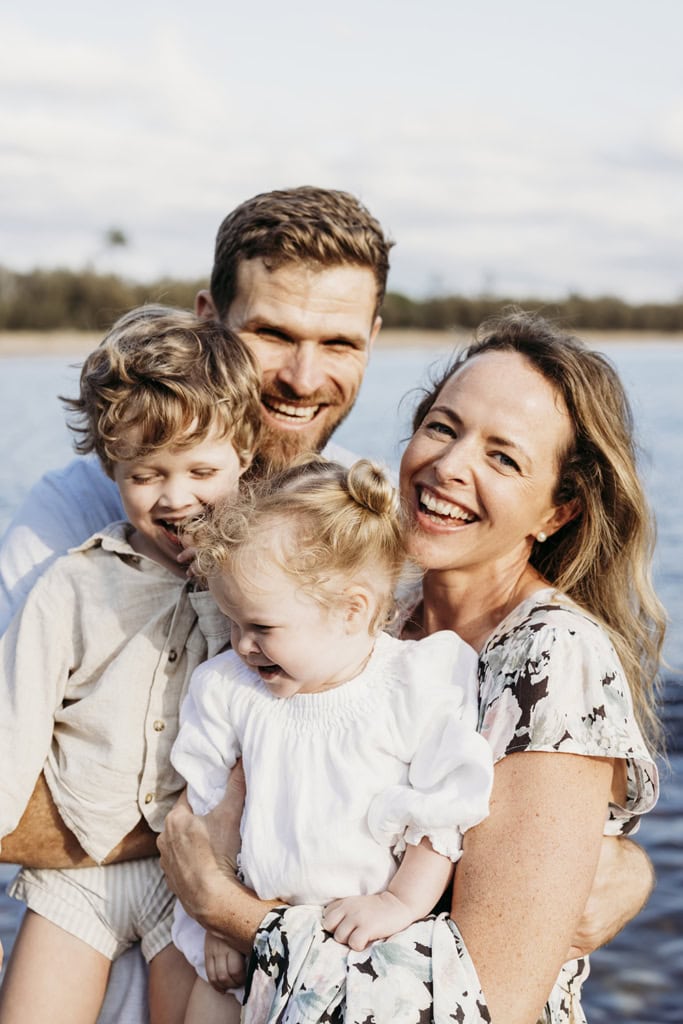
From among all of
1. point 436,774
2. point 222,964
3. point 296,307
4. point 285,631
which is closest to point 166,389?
point 285,631

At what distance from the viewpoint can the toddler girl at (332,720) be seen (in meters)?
2.32

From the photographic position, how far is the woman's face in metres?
2.82

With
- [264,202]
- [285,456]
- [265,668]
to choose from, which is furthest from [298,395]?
[265,668]

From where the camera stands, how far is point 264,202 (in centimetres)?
381

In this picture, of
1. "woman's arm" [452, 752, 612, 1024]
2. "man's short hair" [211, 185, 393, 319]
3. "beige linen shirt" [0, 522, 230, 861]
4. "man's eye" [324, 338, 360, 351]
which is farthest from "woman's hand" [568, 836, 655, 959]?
"man's short hair" [211, 185, 393, 319]

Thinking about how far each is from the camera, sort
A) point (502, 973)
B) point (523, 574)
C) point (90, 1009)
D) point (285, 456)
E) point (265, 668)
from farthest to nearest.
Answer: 1. point (285, 456)
2. point (523, 574)
3. point (90, 1009)
4. point (265, 668)
5. point (502, 973)

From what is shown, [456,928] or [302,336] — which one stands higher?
[302,336]

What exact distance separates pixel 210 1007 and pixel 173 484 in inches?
46.3

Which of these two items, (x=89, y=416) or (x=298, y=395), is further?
(x=298, y=395)

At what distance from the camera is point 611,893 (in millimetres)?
2701

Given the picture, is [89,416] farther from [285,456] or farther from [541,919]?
[541,919]

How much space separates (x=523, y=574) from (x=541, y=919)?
920 millimetres

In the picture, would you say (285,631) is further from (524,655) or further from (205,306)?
(205,306)

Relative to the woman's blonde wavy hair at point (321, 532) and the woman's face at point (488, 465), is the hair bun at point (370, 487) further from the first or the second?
the woman's face at point (488, 465)
